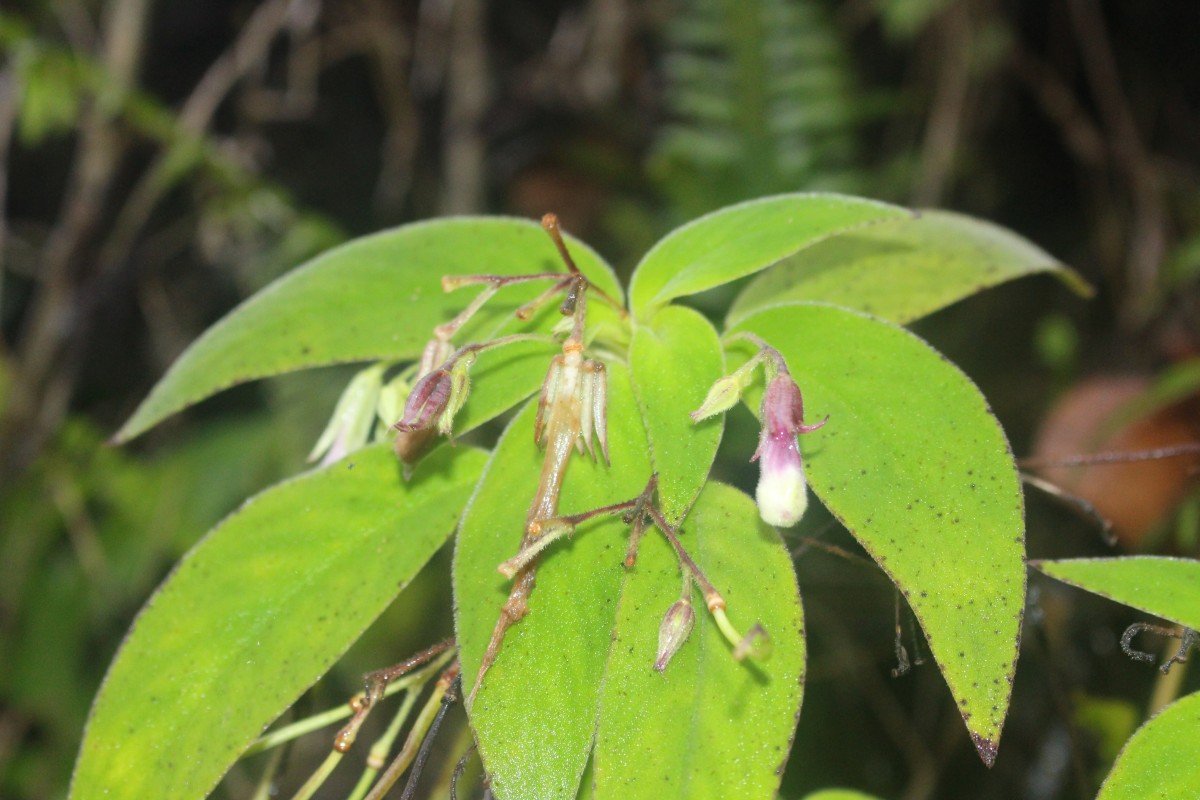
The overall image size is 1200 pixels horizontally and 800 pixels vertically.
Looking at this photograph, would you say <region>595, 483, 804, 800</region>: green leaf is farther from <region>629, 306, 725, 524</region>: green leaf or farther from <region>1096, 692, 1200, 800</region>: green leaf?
<region>1096, 692, 1200, 800</region>: green leaf

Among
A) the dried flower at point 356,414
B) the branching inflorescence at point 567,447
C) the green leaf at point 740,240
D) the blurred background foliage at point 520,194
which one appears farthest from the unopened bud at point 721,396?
the blurred background foliage at point 520,194

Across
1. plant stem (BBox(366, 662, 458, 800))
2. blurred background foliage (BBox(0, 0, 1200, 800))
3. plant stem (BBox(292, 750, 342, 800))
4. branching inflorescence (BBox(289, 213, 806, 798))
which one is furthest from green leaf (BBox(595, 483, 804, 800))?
blurred background foliage (BBox(0, 0, 1200, 800))

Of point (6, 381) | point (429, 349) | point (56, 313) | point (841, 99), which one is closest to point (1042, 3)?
point (841, 99)

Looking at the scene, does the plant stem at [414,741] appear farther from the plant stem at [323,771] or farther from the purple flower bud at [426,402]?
the purple flower bud at [426,402]

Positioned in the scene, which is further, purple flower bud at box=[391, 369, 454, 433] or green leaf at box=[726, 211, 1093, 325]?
green leaf at box=[726, 211, 1093, 325]

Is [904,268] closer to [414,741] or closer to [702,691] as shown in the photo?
[702,691]
